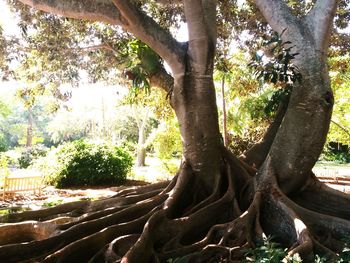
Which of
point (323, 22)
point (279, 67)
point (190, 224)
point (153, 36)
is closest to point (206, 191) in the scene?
point (190, 224)

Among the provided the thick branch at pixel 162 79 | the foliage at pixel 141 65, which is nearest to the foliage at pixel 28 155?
the foliage at pixel 141 65

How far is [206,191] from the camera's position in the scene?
22.5ft

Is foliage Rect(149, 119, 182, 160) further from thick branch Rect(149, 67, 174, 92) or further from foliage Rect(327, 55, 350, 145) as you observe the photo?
thick branch Rect(149, 67, 174, 92)

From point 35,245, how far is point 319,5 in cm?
577

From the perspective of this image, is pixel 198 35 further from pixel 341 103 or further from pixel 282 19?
pixel 341 103

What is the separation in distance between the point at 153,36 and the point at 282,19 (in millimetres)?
2213

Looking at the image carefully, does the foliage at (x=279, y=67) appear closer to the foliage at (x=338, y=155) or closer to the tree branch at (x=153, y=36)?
the tree branch at (x=153, y=36)

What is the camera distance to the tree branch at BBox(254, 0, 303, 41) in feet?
21.4

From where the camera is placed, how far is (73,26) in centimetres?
1108

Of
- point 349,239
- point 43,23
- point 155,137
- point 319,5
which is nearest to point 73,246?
point 349,239

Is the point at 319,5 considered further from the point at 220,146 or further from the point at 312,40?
the point at 220,146

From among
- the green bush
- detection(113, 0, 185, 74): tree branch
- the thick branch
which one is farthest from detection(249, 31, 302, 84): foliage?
the green bush

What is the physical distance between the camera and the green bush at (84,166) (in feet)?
57.9

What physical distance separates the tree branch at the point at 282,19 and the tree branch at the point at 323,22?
257 mm
